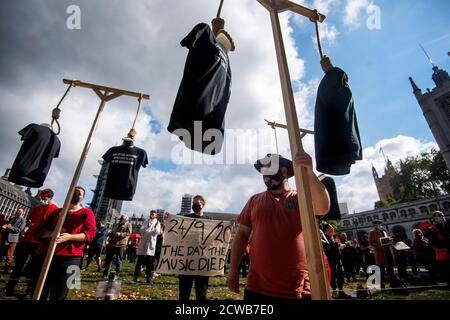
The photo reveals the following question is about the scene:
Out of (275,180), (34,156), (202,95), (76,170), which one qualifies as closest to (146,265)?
(34,156)

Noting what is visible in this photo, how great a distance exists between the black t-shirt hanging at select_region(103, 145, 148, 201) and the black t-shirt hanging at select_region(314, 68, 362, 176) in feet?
14.2

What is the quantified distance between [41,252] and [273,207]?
12.3ft

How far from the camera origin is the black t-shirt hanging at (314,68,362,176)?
247 cm

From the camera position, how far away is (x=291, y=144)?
188 cm

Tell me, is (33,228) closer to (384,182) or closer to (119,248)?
(119,248)

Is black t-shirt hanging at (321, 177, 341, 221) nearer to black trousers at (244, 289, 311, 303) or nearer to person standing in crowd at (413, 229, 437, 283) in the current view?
black trousers at (244, 289, 311, 303)

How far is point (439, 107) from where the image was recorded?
54094mm

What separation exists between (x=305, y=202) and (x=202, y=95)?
1.20 meters

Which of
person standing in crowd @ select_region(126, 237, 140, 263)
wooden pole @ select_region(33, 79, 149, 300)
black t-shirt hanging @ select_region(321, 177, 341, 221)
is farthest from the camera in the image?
person standing in crowd @ select_region(126, 237, 140, 263)

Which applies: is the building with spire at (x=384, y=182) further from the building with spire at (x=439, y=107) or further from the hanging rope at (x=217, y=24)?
the hanging rope at (x=217, y=24)

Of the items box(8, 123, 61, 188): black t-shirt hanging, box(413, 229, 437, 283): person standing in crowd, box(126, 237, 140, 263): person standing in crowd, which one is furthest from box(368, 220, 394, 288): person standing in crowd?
box(126, 237, 140, 263): person standing in crowd
